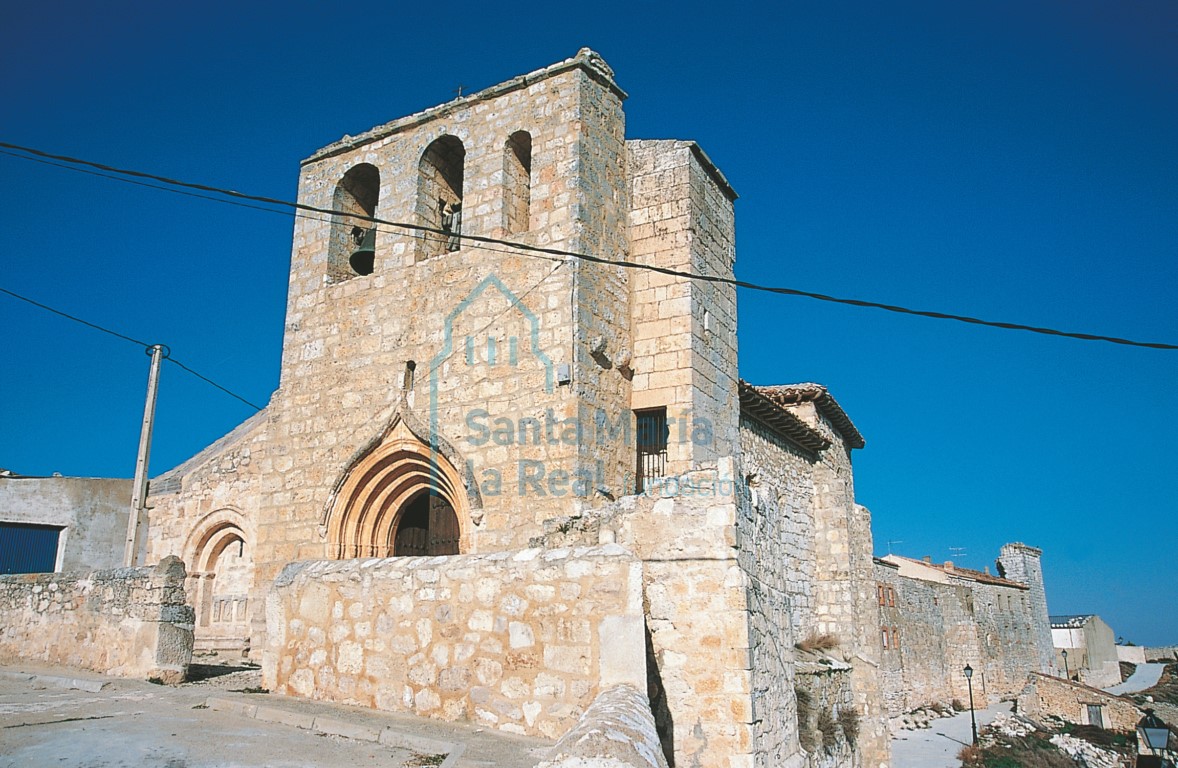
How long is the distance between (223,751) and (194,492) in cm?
1094

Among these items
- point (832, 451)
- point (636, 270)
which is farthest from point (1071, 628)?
point (636, 270)

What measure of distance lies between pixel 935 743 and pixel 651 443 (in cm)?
1752

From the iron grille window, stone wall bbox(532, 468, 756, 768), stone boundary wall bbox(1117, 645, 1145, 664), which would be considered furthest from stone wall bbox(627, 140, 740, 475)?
stone boundary wall bbox(1117, 645, 1145, 664)

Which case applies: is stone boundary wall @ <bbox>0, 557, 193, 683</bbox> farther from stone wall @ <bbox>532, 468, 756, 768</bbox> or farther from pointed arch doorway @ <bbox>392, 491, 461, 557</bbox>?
stone wall @ <bbox>532, 468, 756, 768</bbox>

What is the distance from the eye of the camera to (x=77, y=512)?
58.4 ft

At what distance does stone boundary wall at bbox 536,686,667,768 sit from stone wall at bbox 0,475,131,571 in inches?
680

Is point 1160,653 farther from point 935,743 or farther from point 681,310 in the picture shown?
point 681,310

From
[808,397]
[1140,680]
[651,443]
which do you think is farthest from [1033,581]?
[651,443]

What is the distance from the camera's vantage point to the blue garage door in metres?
17.3

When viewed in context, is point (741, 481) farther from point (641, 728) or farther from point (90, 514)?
point (90, 514)

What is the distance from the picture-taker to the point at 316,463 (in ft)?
36.7

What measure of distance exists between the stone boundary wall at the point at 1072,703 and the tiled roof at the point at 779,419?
73.6 ft

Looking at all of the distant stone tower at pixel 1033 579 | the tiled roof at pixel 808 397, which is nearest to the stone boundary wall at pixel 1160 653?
the distant stone tower at pixel 1033 579

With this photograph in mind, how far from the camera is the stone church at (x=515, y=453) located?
16.5 feet
